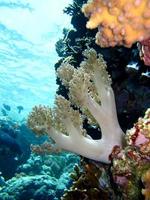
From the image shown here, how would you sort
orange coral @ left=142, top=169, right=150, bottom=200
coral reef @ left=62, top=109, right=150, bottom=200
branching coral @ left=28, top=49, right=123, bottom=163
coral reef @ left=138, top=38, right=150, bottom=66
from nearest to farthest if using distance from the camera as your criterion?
coral reef @ left=138, top=38, right=150, bottom=66 → orange coral @ left=142, top=169, right=150, bottom=200 → coral reef @ left=62, top=109, right=150, bottom=200 → branching coral @ left=28, top=49, right=123, bottom=163

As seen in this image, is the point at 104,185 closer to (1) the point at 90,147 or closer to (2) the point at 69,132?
(1) the point at 90,147

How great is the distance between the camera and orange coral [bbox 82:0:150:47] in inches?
87.1

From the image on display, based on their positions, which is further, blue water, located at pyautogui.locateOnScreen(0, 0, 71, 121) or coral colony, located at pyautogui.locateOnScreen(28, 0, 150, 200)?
blue water, located at pyautogui.locateOnScreen(0, 0, 71, 121)

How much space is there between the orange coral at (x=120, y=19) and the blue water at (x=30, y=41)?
18.0 metres

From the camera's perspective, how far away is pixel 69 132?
153 inches

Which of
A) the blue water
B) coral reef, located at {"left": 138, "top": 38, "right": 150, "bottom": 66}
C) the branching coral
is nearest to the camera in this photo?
coral reef, located at {"left": 138, "top": 38, "right": 150, "bottom": 66}

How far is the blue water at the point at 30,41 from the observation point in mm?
21609

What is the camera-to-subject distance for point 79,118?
12.8 feet

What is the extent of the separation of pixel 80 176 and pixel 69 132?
1.16 meters

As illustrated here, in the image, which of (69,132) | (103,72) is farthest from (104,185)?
(103,72)

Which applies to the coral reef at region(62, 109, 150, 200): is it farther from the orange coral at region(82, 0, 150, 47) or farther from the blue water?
the blue water

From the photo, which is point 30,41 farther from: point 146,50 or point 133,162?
point 146,50

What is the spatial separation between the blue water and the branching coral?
16.7 m

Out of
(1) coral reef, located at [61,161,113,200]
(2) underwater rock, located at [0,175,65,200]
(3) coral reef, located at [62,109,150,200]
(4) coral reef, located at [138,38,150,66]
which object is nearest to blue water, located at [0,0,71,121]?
(2) underwater rock, located at [0,175,65,200]
